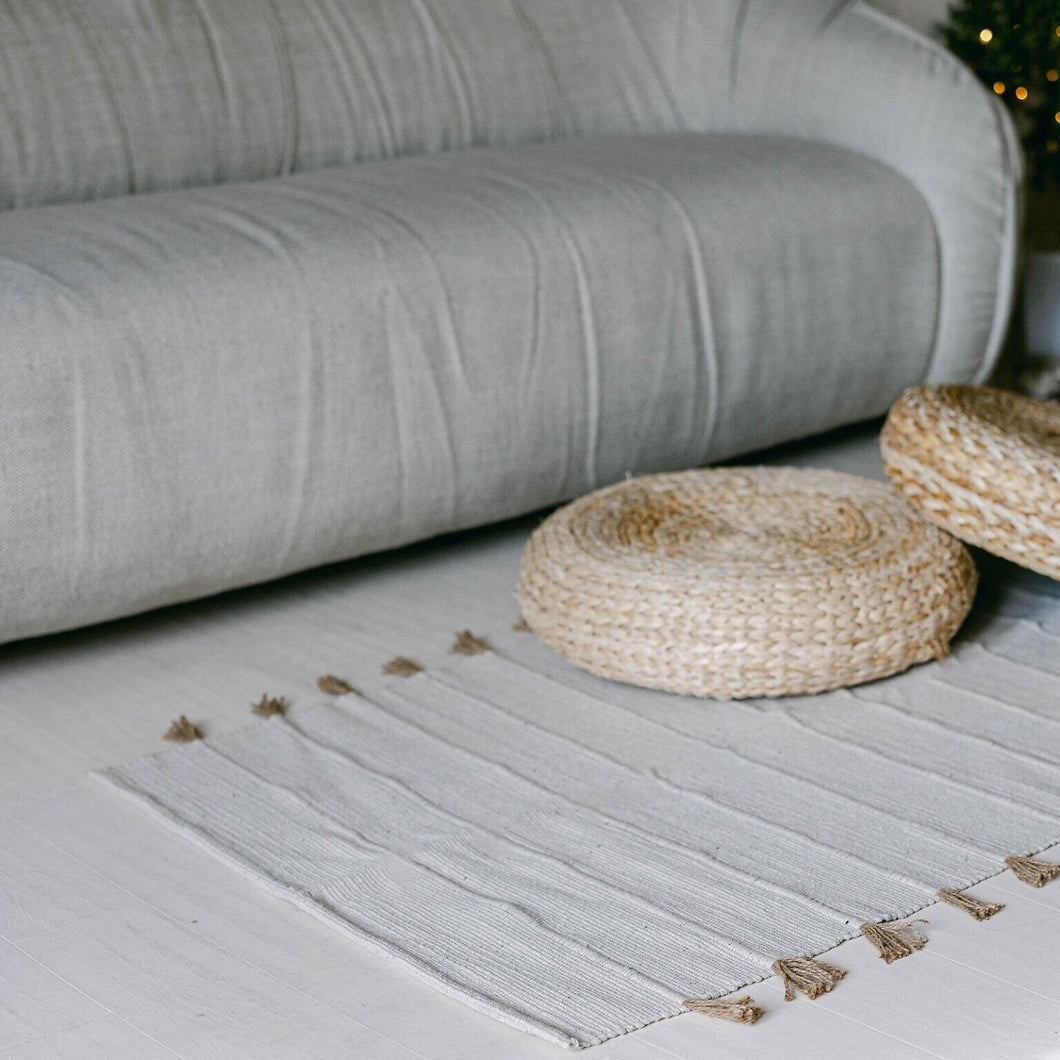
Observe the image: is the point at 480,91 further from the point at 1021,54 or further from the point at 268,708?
the point at 268,708

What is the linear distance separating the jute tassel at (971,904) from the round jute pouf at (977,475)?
18.4 inches

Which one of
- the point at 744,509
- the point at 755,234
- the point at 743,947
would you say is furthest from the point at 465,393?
the point at 743,947

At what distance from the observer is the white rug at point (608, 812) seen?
3.59ft

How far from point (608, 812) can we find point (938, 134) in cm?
139

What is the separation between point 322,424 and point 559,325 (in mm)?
348

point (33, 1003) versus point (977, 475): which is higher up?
point (977, 475)

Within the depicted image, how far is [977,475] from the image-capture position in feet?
4.96

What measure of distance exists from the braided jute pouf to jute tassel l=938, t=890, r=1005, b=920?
35 cm

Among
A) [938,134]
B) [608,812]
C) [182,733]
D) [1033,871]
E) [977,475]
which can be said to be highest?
[938,134]

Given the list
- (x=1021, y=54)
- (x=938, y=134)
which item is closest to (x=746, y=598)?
(x=938, y=134)

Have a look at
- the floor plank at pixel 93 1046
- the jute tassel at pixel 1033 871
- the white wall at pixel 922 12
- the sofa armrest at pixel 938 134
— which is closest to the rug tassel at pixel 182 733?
the floor plank at pixel 93 1046

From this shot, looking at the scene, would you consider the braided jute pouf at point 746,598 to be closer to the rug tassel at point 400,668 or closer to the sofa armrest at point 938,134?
the rug tassel at point 400,668

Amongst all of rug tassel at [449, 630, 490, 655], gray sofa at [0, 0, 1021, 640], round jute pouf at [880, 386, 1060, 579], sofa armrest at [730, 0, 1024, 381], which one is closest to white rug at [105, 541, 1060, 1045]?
rug tassel at [449, 630, 490, 655]

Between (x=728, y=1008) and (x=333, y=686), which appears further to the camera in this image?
(x=333, y=686)
